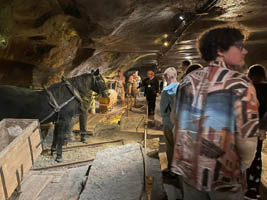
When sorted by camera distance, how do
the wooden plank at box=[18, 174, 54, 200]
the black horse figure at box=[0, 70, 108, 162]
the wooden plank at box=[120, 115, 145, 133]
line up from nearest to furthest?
the wooden plank at box=[18, 174, 54, 200] < the black horse figure at box=[0, 70, 108, 162] < the wooden plank at box=[120, 115, 145, 133]

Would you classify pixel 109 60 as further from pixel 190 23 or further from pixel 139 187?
pixel 139 187

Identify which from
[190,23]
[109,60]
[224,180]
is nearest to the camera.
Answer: [224,180]

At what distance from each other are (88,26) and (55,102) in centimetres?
381

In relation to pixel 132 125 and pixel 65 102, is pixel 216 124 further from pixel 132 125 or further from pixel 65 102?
pixel 132 125

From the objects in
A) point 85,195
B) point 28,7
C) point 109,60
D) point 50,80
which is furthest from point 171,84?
point 109,60

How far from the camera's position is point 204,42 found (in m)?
1.49

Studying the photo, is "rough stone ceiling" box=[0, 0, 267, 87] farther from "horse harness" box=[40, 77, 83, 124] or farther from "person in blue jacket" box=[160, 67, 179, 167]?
"person in blue jacket" box=[160, 67, 179, 167]

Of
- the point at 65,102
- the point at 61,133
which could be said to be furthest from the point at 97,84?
the point at 61,133

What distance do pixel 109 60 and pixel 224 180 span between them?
1303cm

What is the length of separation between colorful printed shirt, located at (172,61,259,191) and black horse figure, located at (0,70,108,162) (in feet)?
14.9

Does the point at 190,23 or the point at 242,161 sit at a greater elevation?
the point at 190,23

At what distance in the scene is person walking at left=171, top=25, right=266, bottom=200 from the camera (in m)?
1.26

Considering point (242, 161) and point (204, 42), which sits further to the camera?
point (204, 42)

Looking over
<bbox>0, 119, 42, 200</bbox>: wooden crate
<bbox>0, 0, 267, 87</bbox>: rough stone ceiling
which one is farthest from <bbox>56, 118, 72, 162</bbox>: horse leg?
<bbox>0, 0, 267, 87</bbox>: rough stone ceiling
